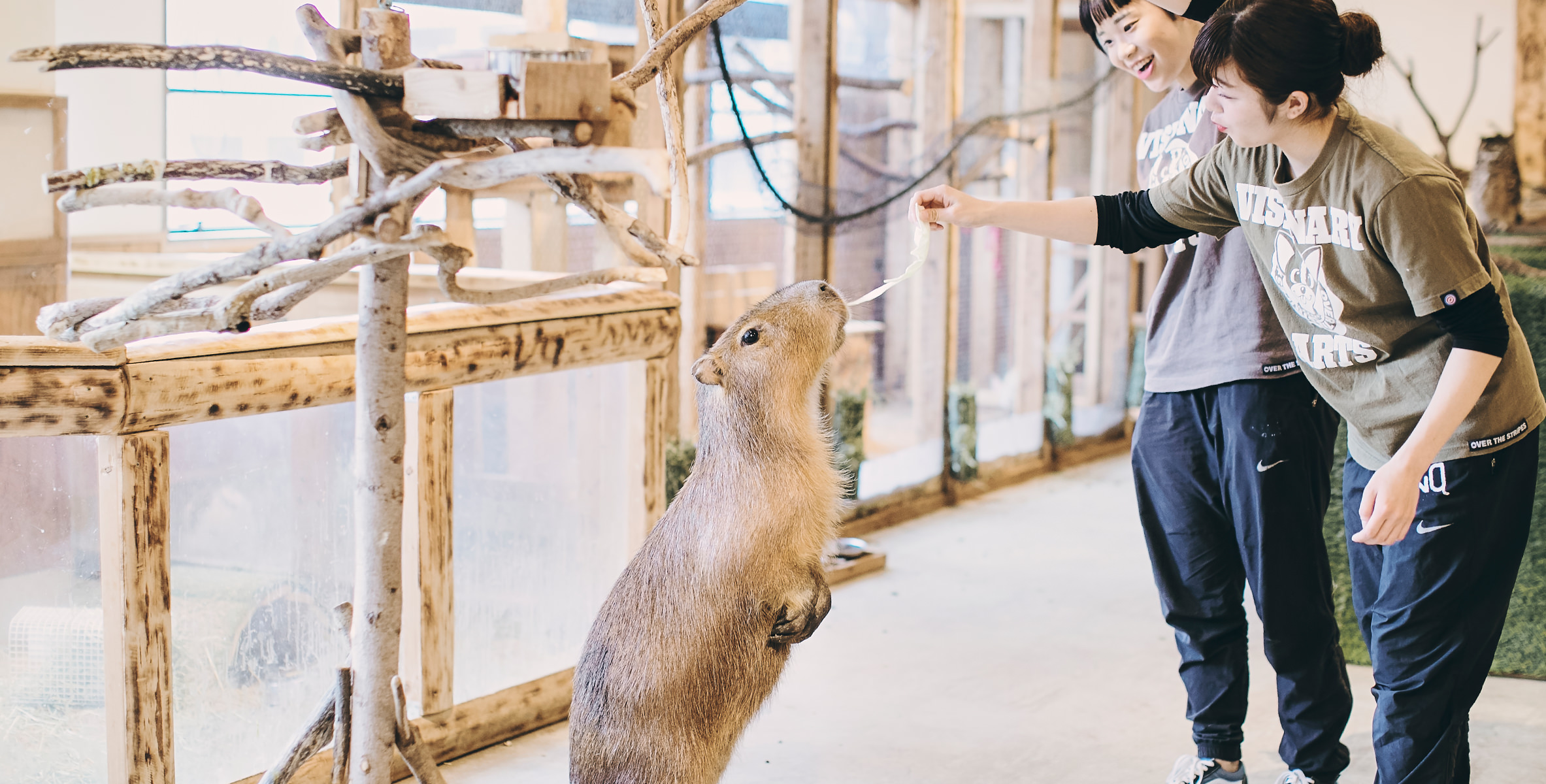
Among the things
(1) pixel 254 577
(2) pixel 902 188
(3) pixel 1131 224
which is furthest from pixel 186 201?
(2) pixel 902 188

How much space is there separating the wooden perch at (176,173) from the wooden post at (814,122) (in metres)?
2.94

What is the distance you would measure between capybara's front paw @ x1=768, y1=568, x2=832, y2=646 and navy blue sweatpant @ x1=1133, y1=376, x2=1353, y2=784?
106 centimetres

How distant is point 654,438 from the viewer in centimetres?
332

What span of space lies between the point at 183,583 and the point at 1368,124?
2.32 m

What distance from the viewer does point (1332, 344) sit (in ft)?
7.05

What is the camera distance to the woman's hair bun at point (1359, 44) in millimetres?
2010

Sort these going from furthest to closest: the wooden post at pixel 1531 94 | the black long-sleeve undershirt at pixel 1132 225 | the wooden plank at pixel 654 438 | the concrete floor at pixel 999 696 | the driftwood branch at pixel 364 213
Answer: the wooden post at pixel 1531 94 → the wooden plank at pixel 654 438 → the concrete floor at pixel 999 696 → the black long-sleeve undershirt at pixel 1132 225 → the driftwood branch at pixel 364 213

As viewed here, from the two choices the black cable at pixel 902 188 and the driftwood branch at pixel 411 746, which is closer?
the driftwood branch at pixel 411 746

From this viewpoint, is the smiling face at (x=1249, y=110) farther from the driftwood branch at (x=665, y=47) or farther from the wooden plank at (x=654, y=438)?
the wooden plank at (x=654, y=438)

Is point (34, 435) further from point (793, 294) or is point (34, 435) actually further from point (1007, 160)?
point (1007, 160)

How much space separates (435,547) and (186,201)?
134cm

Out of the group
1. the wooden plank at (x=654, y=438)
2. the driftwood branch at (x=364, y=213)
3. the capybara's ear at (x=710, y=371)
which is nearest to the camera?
the driftwood branch at (x=364, y=213)

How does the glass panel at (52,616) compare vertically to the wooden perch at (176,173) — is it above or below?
below

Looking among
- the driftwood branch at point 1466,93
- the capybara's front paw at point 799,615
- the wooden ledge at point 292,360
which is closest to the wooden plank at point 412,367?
the wooden ledge at point 292,360
